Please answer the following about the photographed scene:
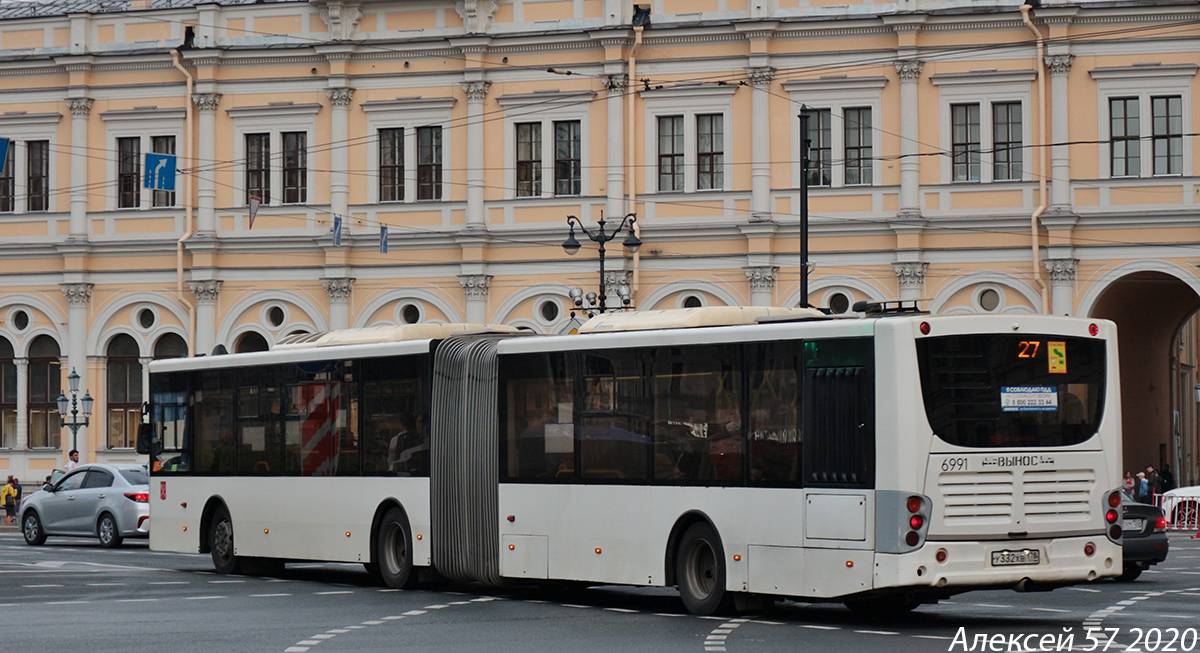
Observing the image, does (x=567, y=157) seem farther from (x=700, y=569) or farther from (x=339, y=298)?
(x=700, y=569)

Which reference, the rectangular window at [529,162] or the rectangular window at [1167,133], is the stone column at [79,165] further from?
the rectangular window at [1167,133]

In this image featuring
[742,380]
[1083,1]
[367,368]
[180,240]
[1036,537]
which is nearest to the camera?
[1036,537]

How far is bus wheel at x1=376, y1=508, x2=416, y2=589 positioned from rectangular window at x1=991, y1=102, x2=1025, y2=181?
24640mm

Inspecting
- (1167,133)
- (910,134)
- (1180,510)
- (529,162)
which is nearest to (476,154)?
(529,162)

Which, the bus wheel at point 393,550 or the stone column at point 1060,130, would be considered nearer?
the bus wheel at point 393,550

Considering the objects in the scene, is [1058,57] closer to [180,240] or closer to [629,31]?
[629,31]

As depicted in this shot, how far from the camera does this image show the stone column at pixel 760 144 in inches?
1683

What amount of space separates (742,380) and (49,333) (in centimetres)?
3514

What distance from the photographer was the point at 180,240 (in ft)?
152

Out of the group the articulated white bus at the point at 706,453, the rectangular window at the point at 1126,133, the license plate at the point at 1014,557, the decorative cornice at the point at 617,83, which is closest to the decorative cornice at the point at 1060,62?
the rectangular window at the point at 1126,133

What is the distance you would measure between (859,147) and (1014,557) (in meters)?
28.3

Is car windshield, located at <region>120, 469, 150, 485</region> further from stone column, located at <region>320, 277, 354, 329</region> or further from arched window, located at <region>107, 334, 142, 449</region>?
arched window, located at <region>107, 334, 142, 449</region>

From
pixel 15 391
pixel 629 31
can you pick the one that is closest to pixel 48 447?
pixel 15 391

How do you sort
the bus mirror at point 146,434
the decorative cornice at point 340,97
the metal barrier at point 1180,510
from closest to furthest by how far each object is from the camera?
the bus mirror at point 146,434, the metal barrier at point 1180,510, the decorative cornice at point 340,97
